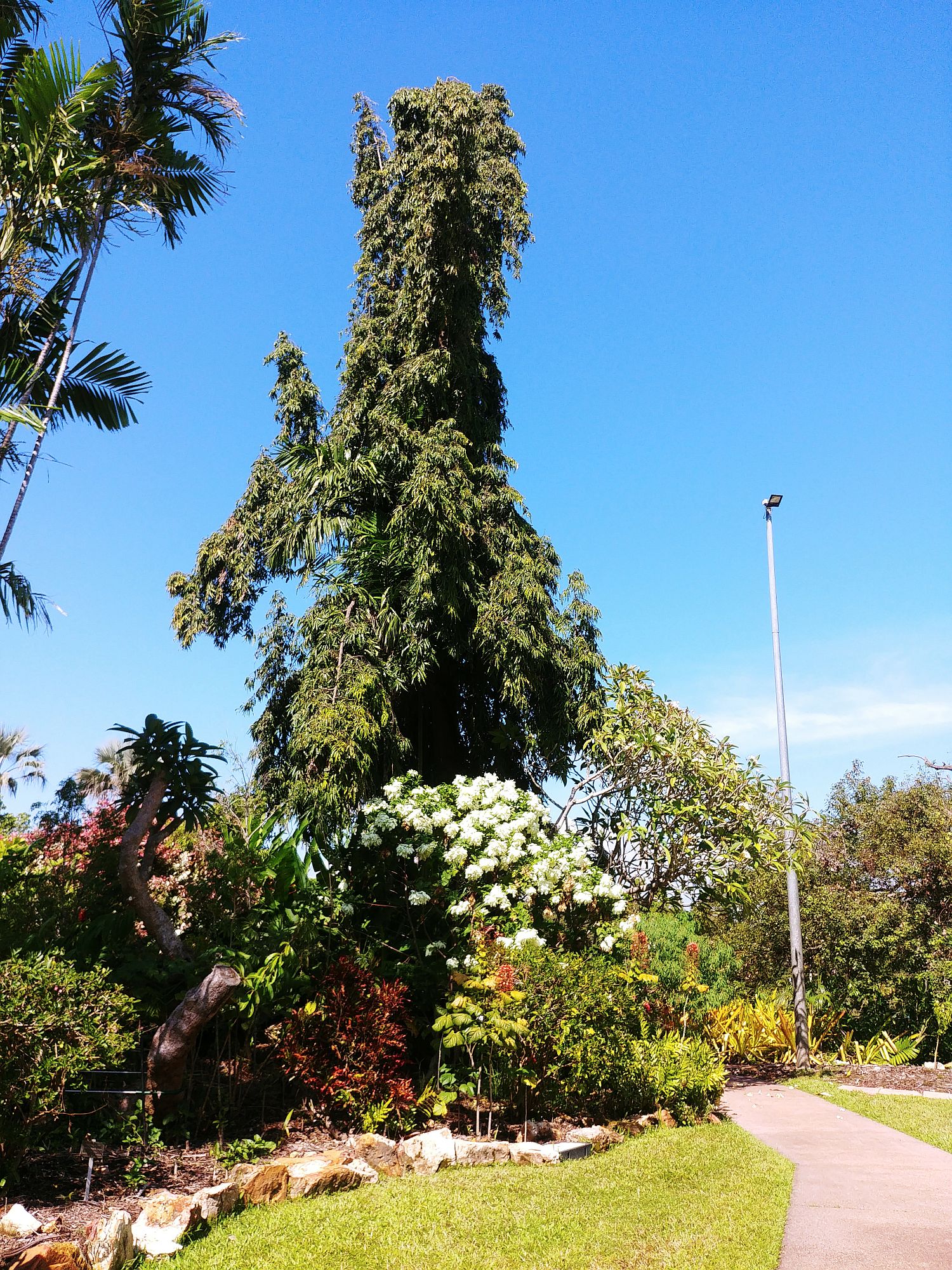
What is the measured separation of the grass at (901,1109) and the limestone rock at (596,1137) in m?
2.85

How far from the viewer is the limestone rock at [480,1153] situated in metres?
5.69

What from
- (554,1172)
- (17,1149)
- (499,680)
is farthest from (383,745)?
(17,1149)

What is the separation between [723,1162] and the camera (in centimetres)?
597

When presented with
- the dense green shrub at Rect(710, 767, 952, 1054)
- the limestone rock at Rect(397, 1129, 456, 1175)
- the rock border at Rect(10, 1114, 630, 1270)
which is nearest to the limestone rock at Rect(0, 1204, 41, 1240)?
the rock border at Rect(10, 1114, 630, 1270)

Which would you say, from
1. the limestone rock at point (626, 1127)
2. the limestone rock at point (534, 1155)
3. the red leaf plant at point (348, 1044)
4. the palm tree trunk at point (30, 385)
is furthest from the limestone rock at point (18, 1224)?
the palm tree trunk at point (30, 385)

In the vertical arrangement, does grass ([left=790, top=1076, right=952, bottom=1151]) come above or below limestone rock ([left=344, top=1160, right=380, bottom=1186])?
above

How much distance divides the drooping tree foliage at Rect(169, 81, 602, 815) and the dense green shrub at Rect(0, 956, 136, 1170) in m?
3.70

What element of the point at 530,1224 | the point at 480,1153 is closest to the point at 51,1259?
the point at 530,1224

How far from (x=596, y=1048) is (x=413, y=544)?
5.46 m

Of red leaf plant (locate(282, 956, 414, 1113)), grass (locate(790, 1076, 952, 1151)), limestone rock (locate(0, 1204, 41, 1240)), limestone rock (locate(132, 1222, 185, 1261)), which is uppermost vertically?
red leaf plant (locate(282, 956, 414, 1113))

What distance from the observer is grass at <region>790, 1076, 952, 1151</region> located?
301 inches

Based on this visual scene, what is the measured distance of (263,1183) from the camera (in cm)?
477

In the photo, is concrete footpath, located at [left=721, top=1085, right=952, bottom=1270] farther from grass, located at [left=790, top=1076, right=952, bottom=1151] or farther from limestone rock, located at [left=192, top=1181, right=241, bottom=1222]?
limestone rock, located at [left=192, top=1181, right=241, bottom=1222]

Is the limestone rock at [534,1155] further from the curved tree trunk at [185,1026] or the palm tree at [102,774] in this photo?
the palm tree at [102,774]
